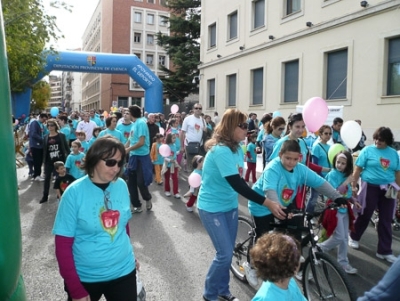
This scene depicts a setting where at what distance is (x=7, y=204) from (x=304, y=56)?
17.3m

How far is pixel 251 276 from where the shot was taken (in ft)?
13.5

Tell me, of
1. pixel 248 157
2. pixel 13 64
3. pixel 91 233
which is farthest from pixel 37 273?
pixel 13 64

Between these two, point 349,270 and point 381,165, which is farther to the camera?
point 381,165

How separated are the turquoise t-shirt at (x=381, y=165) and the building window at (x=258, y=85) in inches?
628

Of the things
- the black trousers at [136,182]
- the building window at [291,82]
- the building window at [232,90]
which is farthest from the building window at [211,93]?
the black trousers at [136,182]

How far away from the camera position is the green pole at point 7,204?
5.19ft

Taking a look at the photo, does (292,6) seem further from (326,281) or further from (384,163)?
(326,281)

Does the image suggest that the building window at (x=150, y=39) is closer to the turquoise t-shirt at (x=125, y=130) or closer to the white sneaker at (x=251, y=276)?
the turquoise t-shirt at (x=125, y=130)

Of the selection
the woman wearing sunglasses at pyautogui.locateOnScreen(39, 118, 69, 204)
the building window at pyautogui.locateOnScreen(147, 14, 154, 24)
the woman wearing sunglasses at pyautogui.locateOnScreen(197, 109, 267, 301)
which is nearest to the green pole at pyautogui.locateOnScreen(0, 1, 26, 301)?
the woman wearing sunglasses at pyautogui.locateOnScreen(197, 109, 267, 301)

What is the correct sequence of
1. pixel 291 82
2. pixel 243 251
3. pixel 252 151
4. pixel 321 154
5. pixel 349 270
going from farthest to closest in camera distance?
1. pixel 291 82
2. pixel 252 151
3. pixel 321 154
4. pixel 349 270
5. pixel 243 251

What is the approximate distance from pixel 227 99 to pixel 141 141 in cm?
1786

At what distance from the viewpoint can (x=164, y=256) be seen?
5.21 meters

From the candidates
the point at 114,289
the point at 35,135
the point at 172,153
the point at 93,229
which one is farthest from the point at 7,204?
the point at 35,135

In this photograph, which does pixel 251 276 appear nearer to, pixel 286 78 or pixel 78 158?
pixel 78 158
